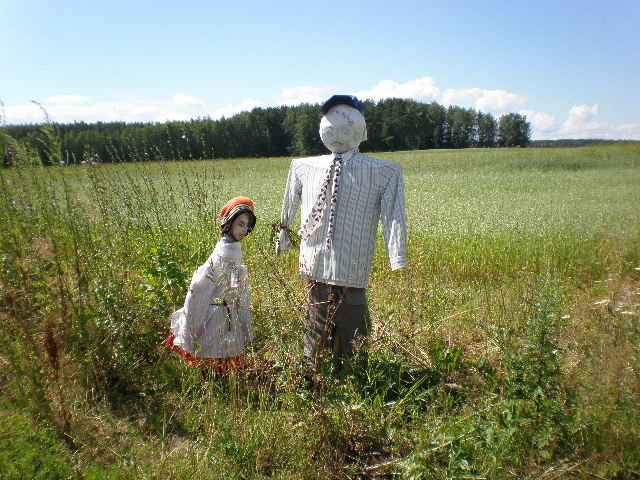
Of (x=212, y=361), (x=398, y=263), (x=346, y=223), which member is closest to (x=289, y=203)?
(x=346, y=223)

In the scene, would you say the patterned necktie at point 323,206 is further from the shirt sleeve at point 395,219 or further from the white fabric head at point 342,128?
the shirt sleeve at point 395,219

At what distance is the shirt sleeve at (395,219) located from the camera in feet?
9.55

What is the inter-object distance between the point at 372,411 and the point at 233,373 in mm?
751

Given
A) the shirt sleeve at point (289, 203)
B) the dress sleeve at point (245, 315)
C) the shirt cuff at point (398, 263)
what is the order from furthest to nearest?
the shirt sleeve at point (289, 203) → the dress sleeve at point (245, 315) → the shirt cuff at point (398, 263)

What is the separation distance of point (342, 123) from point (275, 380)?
160 cm

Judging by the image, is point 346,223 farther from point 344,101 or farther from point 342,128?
point 344,101

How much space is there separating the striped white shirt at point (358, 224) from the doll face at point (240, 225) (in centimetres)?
41

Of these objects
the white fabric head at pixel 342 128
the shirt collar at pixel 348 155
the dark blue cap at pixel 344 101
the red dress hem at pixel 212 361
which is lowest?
the red dress hem at pixel 212 361

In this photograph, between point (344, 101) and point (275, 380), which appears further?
point (344, 101)

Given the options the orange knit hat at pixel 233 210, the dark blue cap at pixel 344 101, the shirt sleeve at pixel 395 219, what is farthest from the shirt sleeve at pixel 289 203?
the shirt sleeve at pixel 395 219

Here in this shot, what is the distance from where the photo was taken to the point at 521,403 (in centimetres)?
208

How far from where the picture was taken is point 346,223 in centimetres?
299

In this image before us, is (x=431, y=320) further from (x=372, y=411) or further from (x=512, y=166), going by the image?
(x=512, y=166)

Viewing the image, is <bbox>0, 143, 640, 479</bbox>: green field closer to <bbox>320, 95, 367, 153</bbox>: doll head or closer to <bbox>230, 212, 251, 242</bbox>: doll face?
<bbox>230, 212, 251, 242</bbox>: doll face
